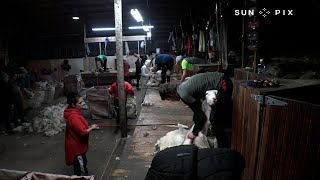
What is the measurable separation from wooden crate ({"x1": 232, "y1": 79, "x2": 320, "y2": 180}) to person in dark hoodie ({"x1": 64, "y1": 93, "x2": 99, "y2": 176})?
9.56 feet

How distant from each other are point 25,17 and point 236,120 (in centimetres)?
1539

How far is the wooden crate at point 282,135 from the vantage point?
2.25m

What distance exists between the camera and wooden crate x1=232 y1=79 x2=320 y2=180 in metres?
2.25

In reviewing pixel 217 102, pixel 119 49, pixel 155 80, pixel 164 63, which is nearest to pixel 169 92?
pixel 164 63

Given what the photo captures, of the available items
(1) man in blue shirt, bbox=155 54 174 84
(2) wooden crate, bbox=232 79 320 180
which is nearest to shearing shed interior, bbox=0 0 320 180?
(2) wooden crate, bbox=232 79 320 180

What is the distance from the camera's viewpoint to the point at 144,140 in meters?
5.82

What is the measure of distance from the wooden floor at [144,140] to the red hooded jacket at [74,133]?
2.48ft

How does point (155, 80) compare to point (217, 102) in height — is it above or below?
below

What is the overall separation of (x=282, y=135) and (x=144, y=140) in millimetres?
3705

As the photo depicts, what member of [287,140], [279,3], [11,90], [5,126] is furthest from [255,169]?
A: [5,126]

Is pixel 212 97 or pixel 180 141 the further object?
pixel 180 141

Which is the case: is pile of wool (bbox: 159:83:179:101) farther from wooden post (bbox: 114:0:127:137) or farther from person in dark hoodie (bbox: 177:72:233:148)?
person in dark hoodie (bbox: 177:72:233:148)

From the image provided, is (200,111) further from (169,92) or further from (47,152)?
(169,92)

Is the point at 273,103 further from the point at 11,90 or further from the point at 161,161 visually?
the point at 11,90
